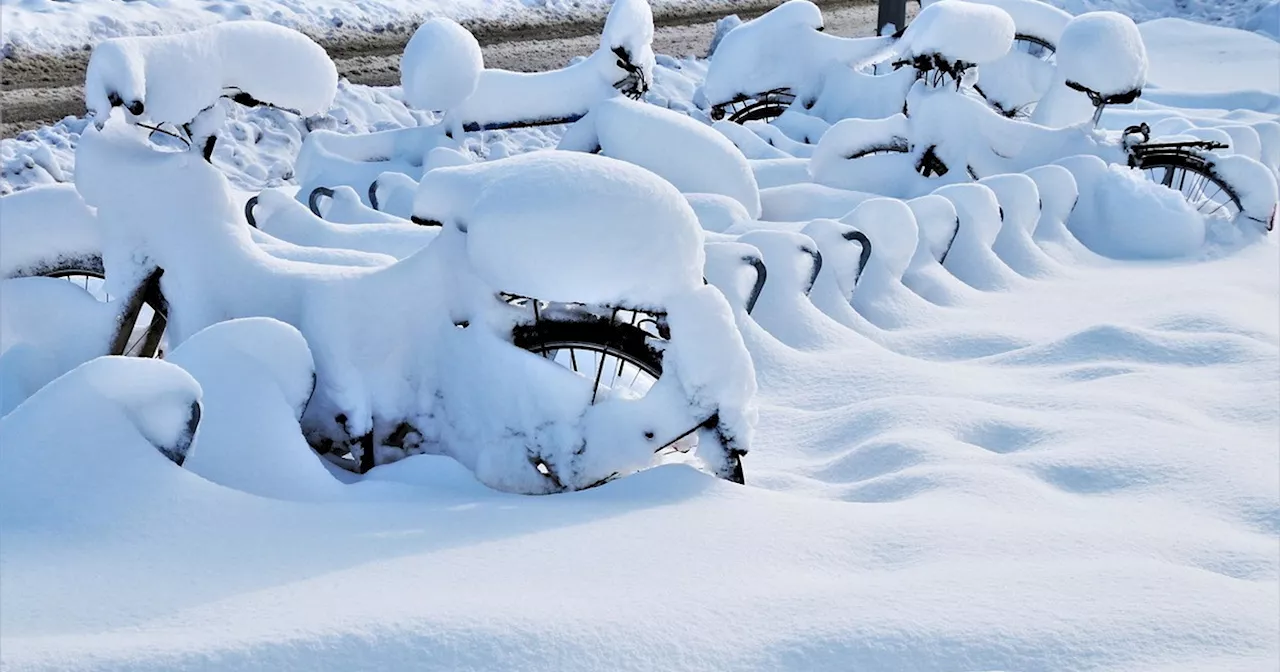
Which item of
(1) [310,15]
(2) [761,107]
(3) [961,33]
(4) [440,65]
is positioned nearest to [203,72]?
(4) [440,65]

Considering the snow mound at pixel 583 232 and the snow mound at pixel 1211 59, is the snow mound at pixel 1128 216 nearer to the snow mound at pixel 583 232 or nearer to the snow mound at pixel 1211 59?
the snow mound at pixel 583 232

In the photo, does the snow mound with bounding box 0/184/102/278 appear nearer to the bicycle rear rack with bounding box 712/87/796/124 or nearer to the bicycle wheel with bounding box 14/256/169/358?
the bicycle wheel with bounding box 14/256/169/358

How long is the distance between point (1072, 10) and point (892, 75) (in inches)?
305

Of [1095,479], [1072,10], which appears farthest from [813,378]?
[1072,10]

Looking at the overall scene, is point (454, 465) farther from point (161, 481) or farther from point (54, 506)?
point (54, 506)

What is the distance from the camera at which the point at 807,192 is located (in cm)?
578

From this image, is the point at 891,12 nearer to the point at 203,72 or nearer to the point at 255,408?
the point at 203,72

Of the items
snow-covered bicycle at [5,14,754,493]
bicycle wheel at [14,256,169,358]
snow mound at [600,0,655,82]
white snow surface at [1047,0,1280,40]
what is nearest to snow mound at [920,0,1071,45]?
snow mound at [600,0,655,82]

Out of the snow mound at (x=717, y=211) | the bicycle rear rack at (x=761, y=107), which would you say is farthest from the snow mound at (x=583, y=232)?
the bicycle rear rack at (x=761, y=107)

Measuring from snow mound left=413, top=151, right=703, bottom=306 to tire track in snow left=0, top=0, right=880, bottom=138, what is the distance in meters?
5.75

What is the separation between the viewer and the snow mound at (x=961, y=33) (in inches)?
232

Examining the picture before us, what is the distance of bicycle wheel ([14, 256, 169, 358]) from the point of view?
121 inches

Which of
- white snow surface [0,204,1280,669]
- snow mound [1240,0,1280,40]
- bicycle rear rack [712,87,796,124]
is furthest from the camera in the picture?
snow mound [1240,0,1280,40]

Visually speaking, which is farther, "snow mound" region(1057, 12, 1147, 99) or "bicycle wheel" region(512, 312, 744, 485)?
"snow mound" region(1057, 12, 1147, 99)
